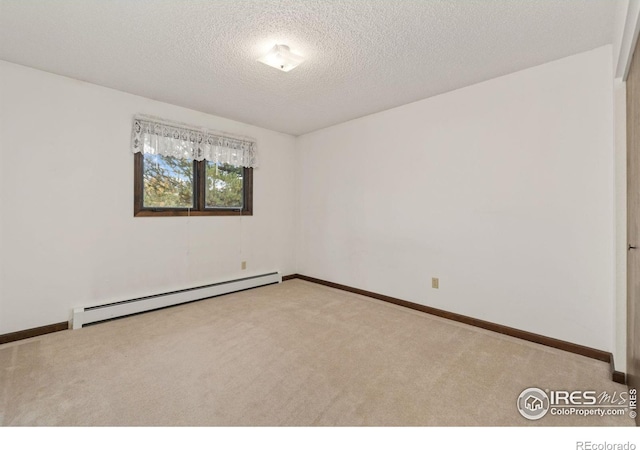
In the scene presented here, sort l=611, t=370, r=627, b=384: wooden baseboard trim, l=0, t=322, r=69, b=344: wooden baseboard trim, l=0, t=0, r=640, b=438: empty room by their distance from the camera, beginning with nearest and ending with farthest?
l=0, t=0, r=640, b=438: empty room
l=611, t=370, r=627, b=384: wooden baseboard trim
l=0, t=322, r=69, b=344: wooden baseboard trim

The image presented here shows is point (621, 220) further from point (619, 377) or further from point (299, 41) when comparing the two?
point (299, 41)

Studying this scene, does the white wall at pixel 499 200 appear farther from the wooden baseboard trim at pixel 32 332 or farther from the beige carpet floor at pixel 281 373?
the wooden baseboard trim at pixel 32 332

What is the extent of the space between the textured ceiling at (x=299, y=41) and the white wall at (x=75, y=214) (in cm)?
29

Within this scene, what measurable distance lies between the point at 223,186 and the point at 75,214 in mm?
1640

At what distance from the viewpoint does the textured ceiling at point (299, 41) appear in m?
1.81

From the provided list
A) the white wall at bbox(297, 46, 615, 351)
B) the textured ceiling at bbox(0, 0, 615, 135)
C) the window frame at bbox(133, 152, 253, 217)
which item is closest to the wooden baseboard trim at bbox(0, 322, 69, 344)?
the window frame at bbox(133, 152, 253, 217)

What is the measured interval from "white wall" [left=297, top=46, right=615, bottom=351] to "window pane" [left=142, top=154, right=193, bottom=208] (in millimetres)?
2080

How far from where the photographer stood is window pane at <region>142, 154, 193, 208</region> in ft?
11.0

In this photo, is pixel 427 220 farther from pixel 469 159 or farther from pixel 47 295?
pixel 47 295

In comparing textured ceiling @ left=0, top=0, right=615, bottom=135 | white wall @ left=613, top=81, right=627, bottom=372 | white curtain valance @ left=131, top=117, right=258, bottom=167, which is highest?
textured ceiling @ left=0, top=0, right=615, bottom=135

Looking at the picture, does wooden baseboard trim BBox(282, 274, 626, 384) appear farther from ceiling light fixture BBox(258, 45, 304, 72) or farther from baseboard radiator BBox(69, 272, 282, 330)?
ceiling light fixture BBox(258, 45, 304, 72)

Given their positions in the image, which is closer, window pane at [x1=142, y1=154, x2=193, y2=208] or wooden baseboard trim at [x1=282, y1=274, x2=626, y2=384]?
wooden baseboard trim at [x1=282, y1=274, x2=626, y2=384]

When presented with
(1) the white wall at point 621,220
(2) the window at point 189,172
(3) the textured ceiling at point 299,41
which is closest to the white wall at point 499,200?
(1) the white wall at point 621,220

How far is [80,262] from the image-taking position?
2873 mm
